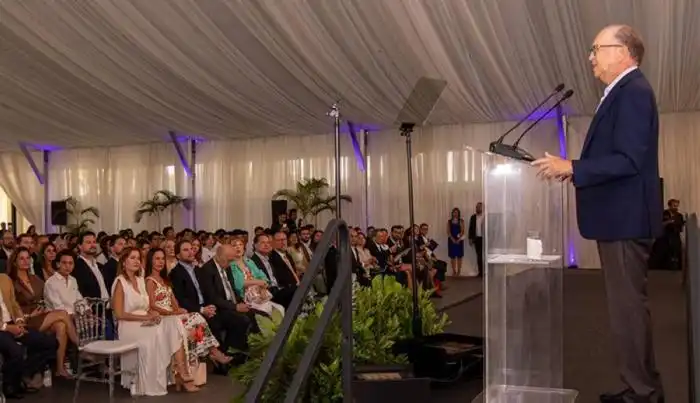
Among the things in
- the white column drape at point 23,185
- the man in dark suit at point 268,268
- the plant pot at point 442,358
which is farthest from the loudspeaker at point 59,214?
the plant pot at point 442,358

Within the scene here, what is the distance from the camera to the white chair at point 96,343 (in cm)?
492

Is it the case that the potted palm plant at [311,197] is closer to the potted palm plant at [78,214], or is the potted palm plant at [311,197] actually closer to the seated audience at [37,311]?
the potted palm plant at [78,214]

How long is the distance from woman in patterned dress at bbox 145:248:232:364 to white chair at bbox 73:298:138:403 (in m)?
0.38

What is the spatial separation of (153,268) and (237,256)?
116cm

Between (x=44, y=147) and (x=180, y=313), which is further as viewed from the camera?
(x=44, y=147)

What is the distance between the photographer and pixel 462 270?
47.3 feet

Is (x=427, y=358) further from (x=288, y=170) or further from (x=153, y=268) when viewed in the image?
(x=288, y=170)

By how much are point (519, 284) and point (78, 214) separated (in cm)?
1616

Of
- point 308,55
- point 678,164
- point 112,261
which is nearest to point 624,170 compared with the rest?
point 112,261

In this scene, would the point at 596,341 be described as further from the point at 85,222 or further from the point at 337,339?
the point at 85,222

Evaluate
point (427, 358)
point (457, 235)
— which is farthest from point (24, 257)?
point (457, 235)

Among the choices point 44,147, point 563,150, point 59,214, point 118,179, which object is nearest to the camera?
point 563,150

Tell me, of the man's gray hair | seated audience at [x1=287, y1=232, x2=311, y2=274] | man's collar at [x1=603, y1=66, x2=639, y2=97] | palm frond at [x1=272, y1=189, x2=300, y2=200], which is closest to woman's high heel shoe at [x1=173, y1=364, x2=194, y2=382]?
seated audience at [x1=287, y1=232, x2=311, y2=274]

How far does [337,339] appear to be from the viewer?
3.40 m
